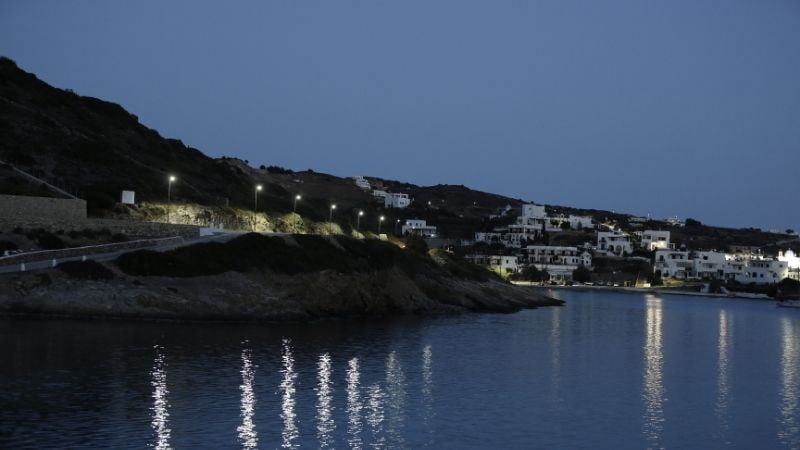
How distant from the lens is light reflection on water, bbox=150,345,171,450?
86.5 ft

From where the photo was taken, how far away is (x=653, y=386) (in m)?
43.0

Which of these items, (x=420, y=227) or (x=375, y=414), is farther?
(x=420, y=227)

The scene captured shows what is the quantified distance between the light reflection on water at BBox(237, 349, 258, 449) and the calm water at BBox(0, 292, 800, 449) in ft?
0.29

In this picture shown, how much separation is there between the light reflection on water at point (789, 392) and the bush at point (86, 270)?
3897 centimetres

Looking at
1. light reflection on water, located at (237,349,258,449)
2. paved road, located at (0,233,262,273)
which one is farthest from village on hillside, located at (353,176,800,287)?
light reflection on water, located at (237,349,258,449)

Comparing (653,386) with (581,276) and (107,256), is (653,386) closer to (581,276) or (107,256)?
(107,256)

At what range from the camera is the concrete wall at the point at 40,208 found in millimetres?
60156

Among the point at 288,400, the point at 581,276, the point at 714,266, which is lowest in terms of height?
the point at 288,400

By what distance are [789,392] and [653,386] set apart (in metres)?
6.79

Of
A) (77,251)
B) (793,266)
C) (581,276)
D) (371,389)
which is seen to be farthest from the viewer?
(793,266)

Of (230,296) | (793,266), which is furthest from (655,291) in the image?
(230,296)

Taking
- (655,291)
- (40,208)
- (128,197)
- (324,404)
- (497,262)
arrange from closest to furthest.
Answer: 1. (324,404)
2. (40,208)
3. (128,197)
4. (655,291)
5. (497,262)

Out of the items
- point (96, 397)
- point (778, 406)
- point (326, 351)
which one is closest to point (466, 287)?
point (326, 351)

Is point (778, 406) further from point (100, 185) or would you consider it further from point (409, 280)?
point (100, 185)
